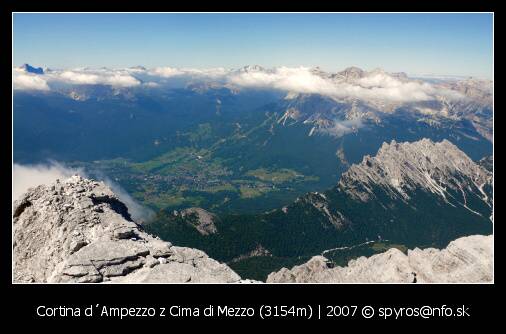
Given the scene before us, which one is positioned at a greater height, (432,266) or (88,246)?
(88,246)

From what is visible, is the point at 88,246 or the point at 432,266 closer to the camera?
the point at 88,246

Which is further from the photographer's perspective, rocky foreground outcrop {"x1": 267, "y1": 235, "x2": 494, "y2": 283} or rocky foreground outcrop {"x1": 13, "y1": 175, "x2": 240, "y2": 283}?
rocky foreground outcrop {"x1": 267, "y1": 235, "x2": 494, "y2": 283}

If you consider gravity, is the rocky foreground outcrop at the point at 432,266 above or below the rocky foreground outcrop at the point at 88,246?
below
